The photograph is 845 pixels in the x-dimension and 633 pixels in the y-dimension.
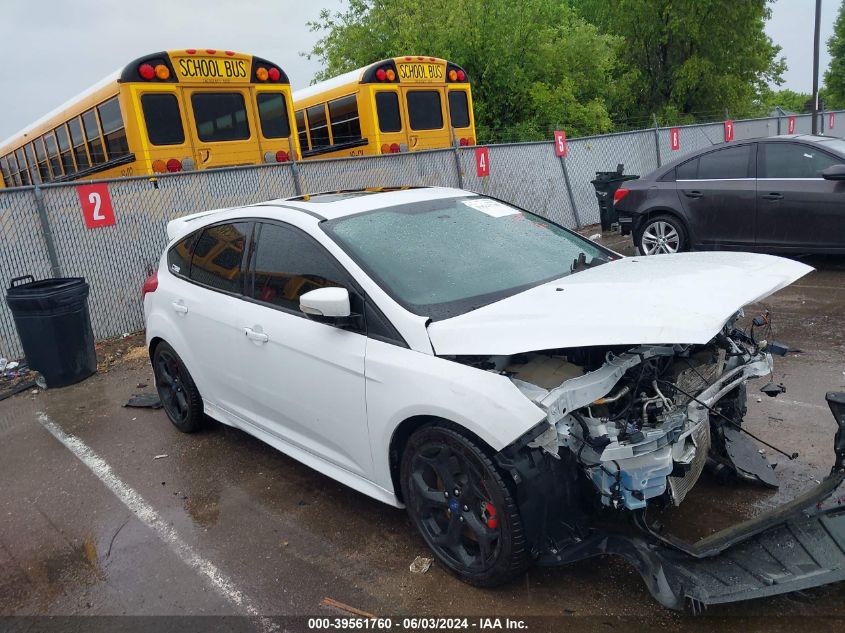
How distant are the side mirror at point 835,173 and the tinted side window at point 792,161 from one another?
34cm

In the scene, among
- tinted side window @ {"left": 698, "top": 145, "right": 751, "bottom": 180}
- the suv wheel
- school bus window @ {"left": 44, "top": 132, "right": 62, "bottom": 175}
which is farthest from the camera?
school bus window @ {"left": 44, "top": 132, "right": 62, "bottom": 175}

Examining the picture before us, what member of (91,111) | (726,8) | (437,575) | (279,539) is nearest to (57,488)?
(279,539)

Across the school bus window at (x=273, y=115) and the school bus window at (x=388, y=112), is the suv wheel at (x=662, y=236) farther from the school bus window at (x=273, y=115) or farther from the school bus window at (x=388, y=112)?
the school bus window at (x=273, y=115)

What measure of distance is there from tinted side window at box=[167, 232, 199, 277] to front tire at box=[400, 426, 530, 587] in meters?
2.48

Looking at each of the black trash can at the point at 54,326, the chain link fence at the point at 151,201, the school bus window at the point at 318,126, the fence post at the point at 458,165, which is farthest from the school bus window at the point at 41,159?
the fence post at the point at 458,165

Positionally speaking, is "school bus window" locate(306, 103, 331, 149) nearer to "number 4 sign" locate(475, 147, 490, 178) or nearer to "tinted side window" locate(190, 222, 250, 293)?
"number 4 sign" locate(475, 147, 490, 178)

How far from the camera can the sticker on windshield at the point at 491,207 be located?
4080 millimetres

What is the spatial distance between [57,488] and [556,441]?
347 cm

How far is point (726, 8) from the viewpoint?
89.8 ft

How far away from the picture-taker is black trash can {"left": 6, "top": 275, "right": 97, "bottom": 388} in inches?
244

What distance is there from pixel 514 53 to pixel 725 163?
1297 centimetres

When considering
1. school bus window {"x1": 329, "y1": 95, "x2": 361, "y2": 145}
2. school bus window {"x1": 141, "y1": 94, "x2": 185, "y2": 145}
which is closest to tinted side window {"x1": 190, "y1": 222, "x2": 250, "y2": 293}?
school bus window {"x1": 141, "y1": 94, "x2": 185, "y2": 145}

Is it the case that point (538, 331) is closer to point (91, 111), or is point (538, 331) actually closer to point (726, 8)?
point (91, 111)

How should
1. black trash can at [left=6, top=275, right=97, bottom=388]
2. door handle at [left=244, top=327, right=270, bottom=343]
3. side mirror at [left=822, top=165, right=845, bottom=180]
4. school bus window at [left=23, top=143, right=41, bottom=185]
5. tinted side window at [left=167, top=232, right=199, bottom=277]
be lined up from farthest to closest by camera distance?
school bus window at [left=23, top=143, right=41, bottom=185]
side mirror at [left=822, top=165, right=845, bottom=180]
black trash can at [left=6, top=275, right=97, bottom=388]
tinted side window at [left=167, top=232, right=199, bottom=277]
door handle at [left=244, top=327, right=270, bottom=343]
